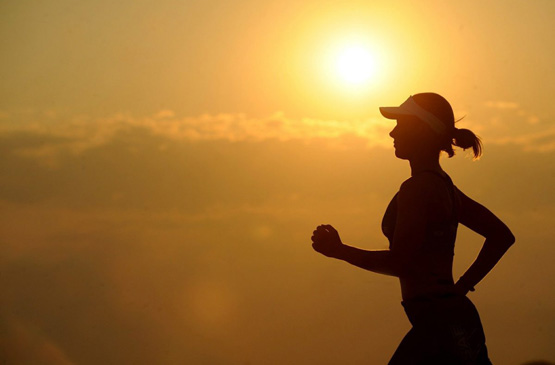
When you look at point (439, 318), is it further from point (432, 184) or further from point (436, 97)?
point (436, 97)

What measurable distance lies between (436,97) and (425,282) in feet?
3.49

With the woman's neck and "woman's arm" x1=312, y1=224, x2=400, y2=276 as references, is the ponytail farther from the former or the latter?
"woman's arm" x1=312, y1=224, x2=400, y2=276

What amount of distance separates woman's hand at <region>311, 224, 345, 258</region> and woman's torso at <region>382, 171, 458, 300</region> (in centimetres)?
31

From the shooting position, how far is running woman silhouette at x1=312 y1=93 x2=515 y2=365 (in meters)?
5.07

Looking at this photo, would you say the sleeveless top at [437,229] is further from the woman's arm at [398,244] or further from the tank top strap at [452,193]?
the woman's arm at [398,244]

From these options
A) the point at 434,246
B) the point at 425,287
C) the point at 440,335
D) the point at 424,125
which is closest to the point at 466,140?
the point at 424,125

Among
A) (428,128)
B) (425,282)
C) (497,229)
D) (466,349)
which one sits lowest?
(466,349)

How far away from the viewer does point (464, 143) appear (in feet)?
18.1

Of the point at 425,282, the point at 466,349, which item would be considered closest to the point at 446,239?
the point at 425,282

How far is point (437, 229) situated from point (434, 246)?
0.09 meters

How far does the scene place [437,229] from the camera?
5215 millimetres

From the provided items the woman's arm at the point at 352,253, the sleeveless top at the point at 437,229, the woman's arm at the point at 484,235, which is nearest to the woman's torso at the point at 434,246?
the sleeveless top at the point at 437,229

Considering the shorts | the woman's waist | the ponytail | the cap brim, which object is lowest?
the shorts

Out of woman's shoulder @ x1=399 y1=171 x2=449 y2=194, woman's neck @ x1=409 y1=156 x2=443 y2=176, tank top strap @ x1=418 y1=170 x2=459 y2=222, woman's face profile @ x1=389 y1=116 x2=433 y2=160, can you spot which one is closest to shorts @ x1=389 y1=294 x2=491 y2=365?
tank top strap @ x1=418 y1=170 x2=459 y2=222
